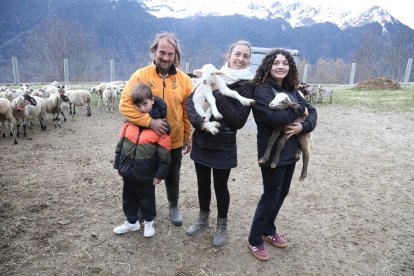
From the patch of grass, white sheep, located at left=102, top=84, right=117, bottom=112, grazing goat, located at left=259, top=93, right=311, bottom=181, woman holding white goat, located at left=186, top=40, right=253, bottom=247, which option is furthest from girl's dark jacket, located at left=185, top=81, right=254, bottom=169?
the patch of grass

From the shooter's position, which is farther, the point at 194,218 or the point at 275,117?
the point at 194,218

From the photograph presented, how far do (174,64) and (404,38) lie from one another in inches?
2082

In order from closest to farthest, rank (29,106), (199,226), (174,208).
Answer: (199,226) → (174,208) → (29,106)

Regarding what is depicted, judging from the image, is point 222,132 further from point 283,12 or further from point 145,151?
point 283,12

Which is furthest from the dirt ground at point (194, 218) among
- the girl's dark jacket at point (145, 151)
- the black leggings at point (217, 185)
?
the girl's dark jacket at point (145, 151)

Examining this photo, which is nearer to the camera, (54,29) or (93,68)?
(54,29)

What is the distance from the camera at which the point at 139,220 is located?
3.84 meters

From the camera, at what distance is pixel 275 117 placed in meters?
2.80

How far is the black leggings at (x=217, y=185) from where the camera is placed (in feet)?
10.4

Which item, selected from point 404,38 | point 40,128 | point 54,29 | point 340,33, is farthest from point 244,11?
point 40,128

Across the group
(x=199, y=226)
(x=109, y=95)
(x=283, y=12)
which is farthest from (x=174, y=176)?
(x=283, y=12)

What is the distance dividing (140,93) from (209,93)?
0.66 metres

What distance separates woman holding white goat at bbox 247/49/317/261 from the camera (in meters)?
2.85

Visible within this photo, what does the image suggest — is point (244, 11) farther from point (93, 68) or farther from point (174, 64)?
point (174, 64)
